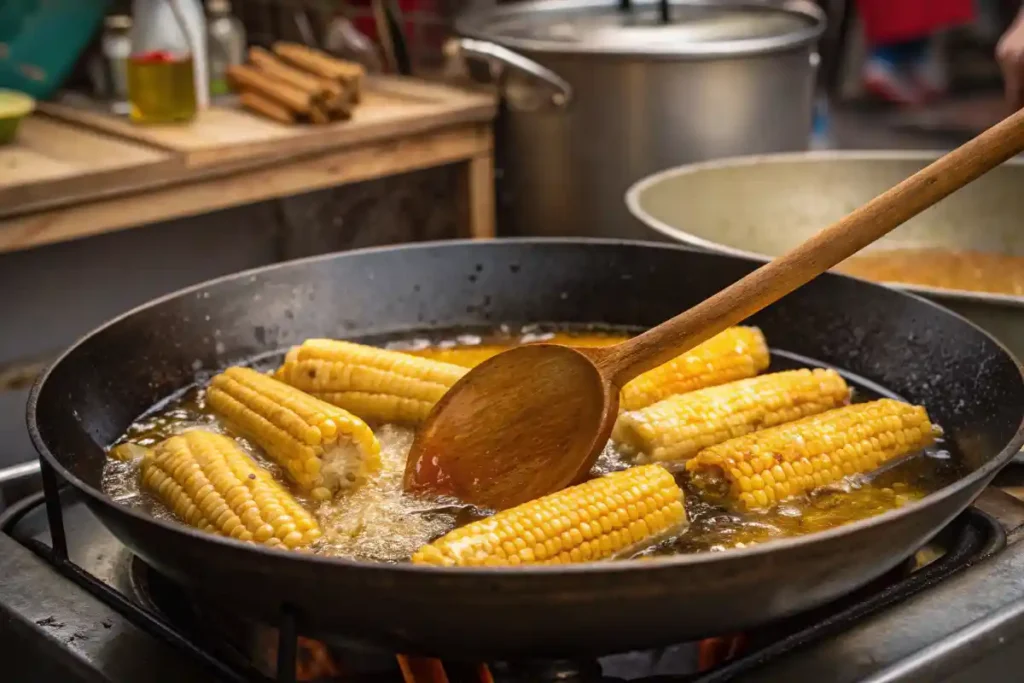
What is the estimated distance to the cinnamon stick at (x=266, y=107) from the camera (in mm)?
2699

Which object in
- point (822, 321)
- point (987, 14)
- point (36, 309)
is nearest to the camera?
point (822, 321)

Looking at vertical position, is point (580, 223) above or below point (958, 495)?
below

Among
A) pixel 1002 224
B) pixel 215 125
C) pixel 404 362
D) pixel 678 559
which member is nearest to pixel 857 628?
pixel 678 559

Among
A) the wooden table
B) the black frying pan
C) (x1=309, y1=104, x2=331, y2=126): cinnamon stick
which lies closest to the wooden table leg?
the wooden table

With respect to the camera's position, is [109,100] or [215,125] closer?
[215,125]

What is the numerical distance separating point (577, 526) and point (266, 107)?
1.93 m

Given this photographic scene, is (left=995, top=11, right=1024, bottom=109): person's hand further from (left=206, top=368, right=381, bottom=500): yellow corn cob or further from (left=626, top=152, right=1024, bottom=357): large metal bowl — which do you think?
(left=206, top=368, right=381, bottom=500): yellow corn cob

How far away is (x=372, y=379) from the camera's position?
4.82ft

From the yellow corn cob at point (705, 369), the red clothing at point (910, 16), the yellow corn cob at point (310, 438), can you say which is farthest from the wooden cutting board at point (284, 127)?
the red clothing at point (910, 16)

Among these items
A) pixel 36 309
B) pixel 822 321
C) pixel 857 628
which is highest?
pixel 822 321

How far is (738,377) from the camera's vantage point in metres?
1.58

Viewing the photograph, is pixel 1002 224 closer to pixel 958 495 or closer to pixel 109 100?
pixel 958 495

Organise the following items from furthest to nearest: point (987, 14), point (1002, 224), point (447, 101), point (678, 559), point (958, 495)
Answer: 1. point (987, 14)
2. point (447, 101)
3. point (1002, 224)
4. point (958, 495)
5. point (678, 559)

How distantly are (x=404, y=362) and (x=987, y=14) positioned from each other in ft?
20.3
